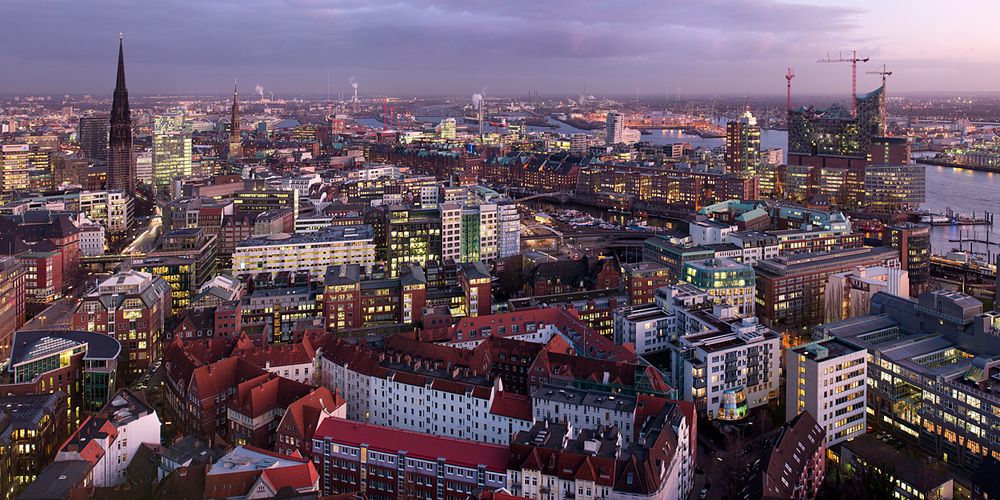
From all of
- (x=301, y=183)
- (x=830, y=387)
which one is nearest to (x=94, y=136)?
(x=301, y=183)

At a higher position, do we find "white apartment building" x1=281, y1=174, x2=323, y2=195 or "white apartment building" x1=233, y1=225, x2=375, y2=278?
"white apartment building" x1=281, y1=174, x2=323, y2=195

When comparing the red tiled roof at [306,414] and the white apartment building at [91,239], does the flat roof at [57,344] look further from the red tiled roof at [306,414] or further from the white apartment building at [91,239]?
the white apartment building at [91,239]

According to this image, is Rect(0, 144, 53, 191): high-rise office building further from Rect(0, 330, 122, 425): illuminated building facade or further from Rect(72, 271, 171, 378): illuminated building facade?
Rect(0, 330, 122, 425): illuminated building facade

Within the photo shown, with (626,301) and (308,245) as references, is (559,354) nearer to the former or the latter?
(626,301)

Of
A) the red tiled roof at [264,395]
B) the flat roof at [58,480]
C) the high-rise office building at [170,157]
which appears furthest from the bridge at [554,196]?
the flat roof at [58,480]

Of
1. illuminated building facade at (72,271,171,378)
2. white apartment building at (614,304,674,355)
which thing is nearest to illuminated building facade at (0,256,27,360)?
illuminated building facade at (72,271,171,378)

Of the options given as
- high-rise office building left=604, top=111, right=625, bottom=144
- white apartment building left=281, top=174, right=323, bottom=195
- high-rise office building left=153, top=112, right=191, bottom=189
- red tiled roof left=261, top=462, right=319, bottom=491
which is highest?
high-rise office building left=604, top=111, right=625, bottom=144

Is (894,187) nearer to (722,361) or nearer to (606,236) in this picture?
(606,236)
